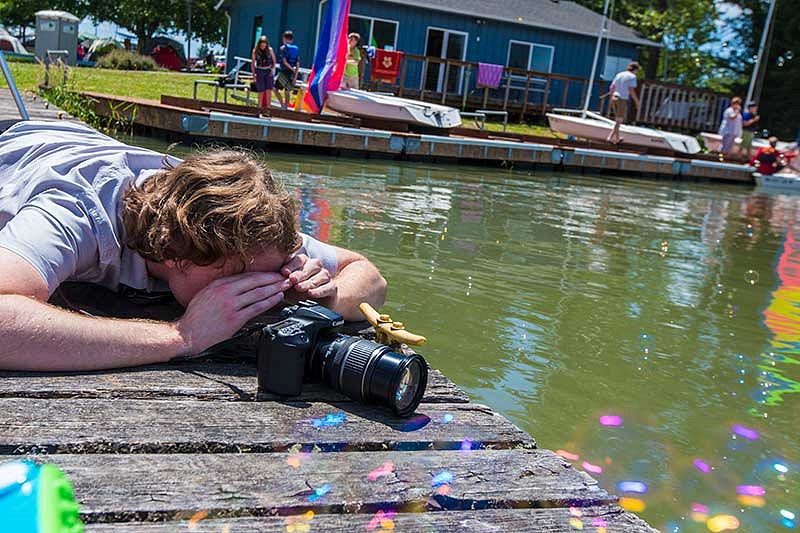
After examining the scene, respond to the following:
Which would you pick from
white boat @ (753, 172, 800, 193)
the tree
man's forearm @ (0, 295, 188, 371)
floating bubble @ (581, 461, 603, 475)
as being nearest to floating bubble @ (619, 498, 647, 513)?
floating bubble @ (581, 461, 603, 475)

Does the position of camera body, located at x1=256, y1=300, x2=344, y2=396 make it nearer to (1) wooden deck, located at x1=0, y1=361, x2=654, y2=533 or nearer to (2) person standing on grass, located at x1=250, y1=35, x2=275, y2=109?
(1) wooden deck, located at x1=0, y1=361, x2=654, y2=533

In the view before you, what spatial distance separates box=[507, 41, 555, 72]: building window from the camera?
86.2 ft

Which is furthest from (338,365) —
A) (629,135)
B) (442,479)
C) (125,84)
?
(125,84)

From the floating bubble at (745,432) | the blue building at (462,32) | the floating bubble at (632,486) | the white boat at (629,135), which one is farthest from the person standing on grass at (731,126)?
the floating bubble at (632,486)

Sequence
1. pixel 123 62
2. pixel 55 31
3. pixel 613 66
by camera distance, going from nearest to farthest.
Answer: pixel 55 31
pixel 613 66
pixel 123 62

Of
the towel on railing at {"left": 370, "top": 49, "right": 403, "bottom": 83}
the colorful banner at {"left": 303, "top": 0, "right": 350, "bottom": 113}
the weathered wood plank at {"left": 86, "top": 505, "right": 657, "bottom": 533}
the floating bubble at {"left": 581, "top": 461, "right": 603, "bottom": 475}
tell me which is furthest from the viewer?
the towel on railing at {"left": 370, "top": 49, "right": 403, "bottom": 83}

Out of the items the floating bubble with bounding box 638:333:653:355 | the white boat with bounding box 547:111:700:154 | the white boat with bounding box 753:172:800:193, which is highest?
the white boat with bounding box 547:111:700:154

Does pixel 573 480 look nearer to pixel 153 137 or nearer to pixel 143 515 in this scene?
pixel 143 515

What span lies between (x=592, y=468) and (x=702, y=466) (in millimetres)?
476

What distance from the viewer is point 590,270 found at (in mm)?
6855

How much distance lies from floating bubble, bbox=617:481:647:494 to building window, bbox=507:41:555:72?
24.3 metres

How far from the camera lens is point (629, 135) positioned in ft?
64.6

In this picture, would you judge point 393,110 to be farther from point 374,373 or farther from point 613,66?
point 374,373

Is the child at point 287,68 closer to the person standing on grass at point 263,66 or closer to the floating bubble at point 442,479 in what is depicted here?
the person standing on grass at point 263,66
